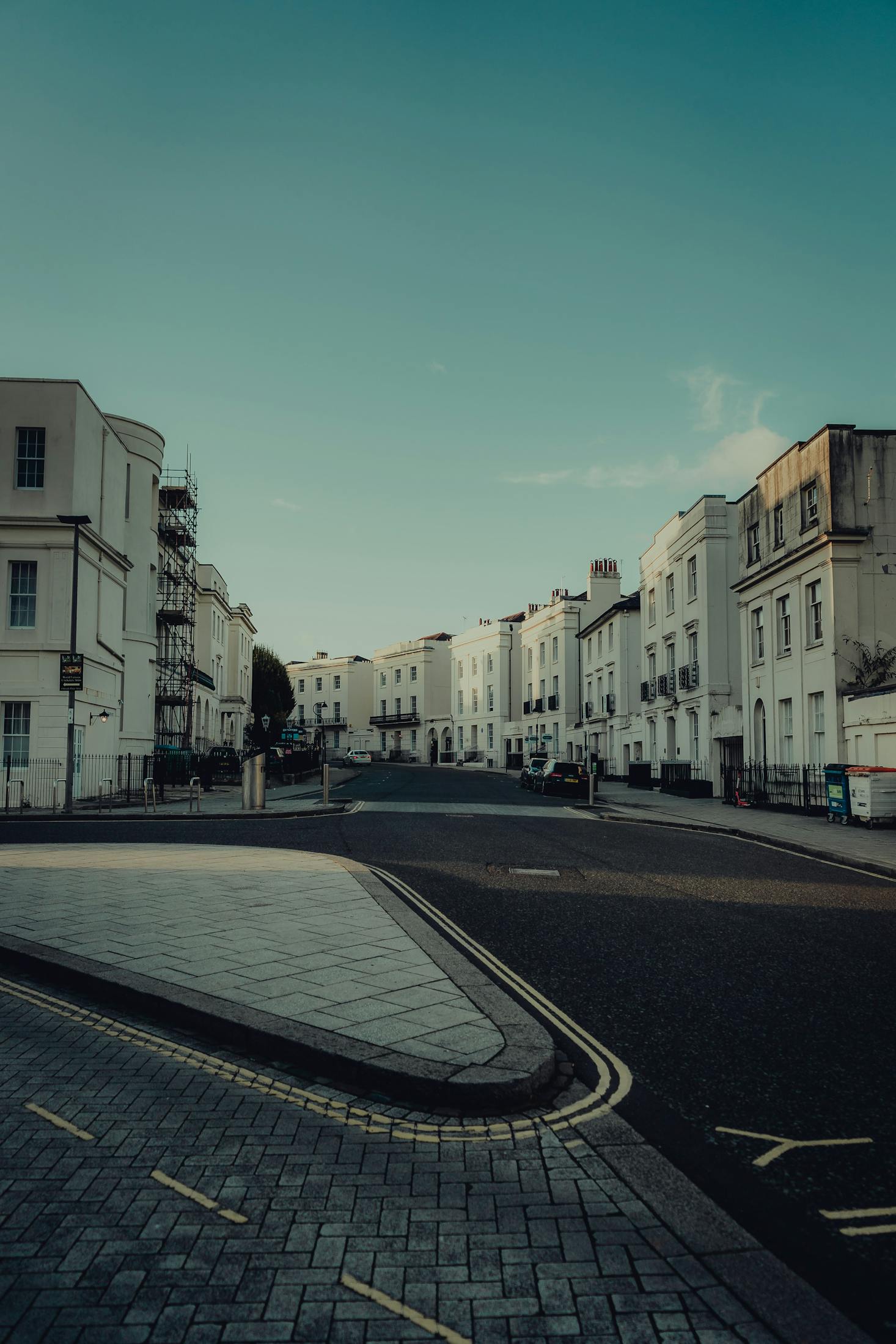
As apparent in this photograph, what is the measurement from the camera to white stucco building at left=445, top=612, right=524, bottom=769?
77.2 m

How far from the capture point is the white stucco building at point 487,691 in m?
77.2

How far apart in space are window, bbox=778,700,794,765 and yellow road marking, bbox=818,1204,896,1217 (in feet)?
83.0

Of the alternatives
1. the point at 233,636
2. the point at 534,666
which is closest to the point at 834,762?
the point at 534,666

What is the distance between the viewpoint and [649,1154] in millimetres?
3668

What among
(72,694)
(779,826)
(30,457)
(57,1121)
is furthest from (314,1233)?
(30,457)

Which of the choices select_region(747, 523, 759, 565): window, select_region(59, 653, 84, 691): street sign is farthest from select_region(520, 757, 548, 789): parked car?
select_region(59, 653, 84, 691): street sign

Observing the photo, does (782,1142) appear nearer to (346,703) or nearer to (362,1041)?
(362,1041)

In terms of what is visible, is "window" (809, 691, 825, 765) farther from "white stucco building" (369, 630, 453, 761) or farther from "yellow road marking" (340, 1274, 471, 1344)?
"white stucco building" (369, 630, 453, 761)

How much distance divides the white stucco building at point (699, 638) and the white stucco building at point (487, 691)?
3548 centimetres

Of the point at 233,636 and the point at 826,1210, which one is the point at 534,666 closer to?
the point at 233,636

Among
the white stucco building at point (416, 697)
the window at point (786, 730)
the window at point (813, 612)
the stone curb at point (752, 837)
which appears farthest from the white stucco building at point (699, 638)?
the white stucco building at point (416, 697)

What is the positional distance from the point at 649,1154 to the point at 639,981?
2774mm

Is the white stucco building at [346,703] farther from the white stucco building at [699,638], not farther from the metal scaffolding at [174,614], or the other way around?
the white stucco building at [699,638]

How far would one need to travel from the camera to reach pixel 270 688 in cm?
8294
